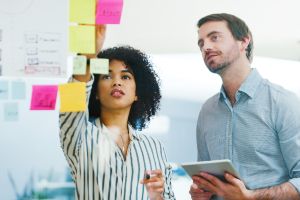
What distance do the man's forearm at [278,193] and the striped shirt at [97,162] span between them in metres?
0.45

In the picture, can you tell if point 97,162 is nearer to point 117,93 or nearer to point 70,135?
point 70,135

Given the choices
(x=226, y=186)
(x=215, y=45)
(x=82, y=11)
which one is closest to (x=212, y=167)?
(x=226, y=186)

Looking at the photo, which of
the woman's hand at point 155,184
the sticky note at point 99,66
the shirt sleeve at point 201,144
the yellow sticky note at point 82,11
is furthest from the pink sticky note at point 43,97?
the shirt sleeve at point 201,144

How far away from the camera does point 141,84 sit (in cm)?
189

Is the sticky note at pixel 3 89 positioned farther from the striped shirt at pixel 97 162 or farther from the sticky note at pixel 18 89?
the striped shirt at pixel 97 162

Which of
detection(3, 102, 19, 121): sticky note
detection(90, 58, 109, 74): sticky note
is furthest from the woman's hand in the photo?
detection(3, 102, 19, 121): sticky note

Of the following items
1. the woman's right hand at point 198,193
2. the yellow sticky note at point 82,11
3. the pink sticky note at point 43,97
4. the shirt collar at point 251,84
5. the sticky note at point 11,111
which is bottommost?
the woman's right hand at point 198,193

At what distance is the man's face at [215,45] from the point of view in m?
1.95

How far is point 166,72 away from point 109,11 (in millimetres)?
322

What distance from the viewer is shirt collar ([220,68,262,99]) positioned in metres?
1.96

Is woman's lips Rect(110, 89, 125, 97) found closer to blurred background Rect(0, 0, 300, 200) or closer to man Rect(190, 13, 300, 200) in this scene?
blurred background Rect(0, 0, 300, 200)

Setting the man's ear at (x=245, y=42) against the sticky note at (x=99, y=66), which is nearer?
the sticky note at (x=99, y=66)

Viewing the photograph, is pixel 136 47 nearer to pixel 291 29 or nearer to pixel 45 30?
pixel 45 30

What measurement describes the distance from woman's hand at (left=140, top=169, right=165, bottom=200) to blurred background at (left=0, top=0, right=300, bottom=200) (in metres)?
0.06
